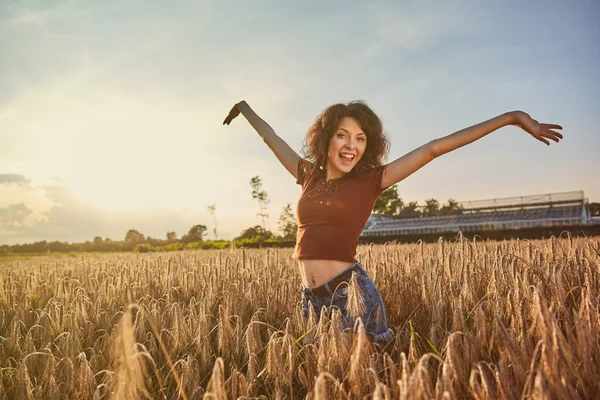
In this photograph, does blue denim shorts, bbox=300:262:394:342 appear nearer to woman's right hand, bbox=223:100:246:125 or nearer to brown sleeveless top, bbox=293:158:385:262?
brown sleeveless top, bbox=293:158:385:262

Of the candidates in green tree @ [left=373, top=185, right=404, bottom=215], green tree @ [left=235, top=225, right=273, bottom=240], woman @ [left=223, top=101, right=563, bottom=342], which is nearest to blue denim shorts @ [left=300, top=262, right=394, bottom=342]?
woman @ [left=223, top=101, right=563, bottom=342]

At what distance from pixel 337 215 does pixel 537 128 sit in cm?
151

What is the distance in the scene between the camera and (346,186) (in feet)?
11.6

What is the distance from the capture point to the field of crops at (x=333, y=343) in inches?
65.9

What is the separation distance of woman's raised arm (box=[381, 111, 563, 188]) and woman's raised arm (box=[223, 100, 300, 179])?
100 centimetres

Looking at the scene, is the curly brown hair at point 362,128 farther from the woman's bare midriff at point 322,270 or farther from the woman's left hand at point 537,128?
the woman's left hand at point 537,128

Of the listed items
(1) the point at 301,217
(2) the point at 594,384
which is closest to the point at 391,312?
(1) the point at 301,217

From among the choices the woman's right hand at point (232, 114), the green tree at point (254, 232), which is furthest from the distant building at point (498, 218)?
the woman's right hand at point (232, 114)

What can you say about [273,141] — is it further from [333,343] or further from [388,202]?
[388,202]

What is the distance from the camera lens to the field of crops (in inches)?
65.9

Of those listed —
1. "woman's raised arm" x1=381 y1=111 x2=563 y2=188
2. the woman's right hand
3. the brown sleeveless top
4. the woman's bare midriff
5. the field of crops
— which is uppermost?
the woman's right hand

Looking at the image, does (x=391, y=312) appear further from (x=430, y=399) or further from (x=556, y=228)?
(x=556, y=228)

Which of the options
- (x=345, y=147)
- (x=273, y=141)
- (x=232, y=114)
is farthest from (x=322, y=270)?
(x=232, y=114)

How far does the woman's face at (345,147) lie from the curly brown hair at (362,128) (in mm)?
49
